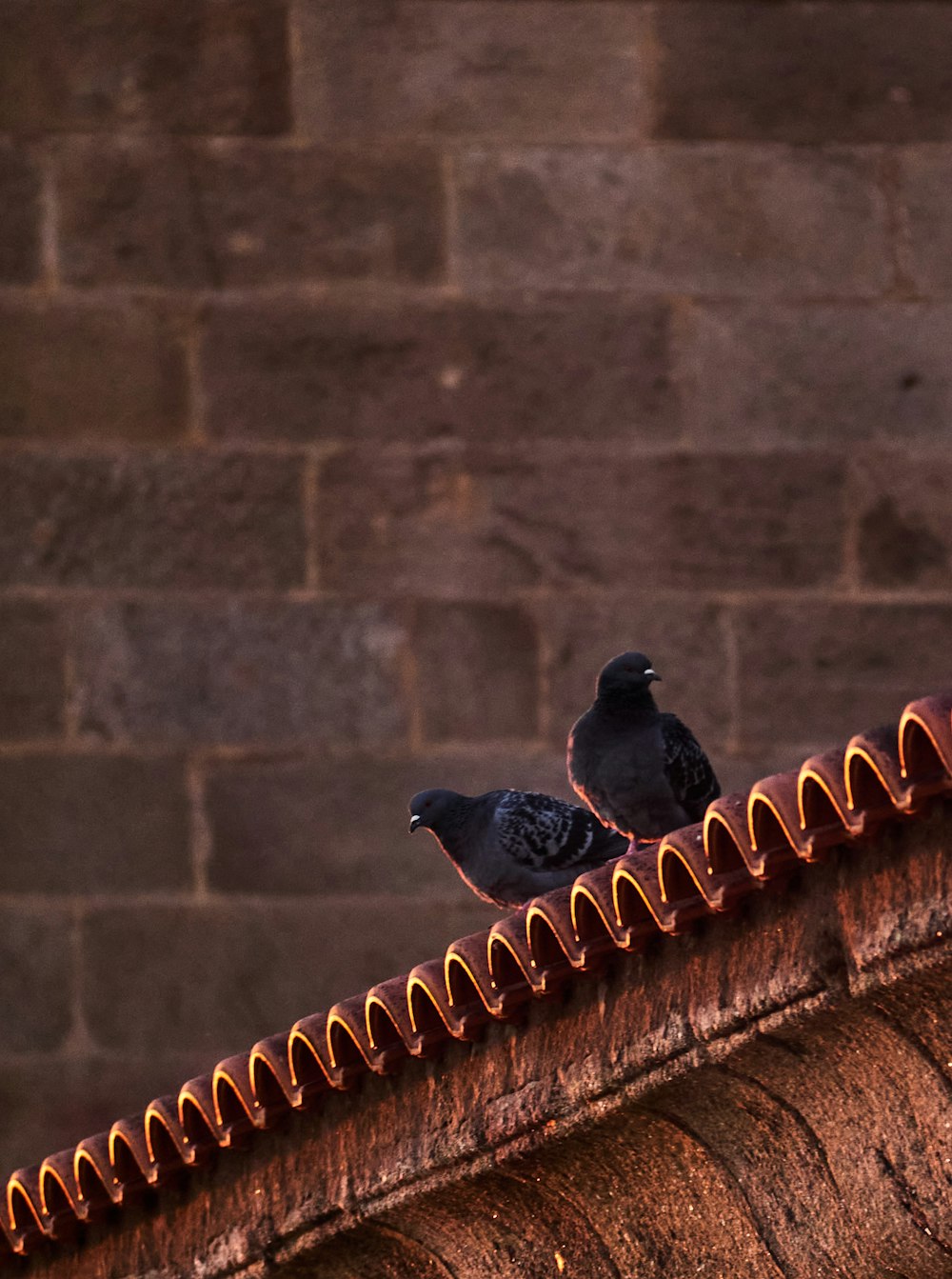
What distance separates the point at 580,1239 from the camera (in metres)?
3.51

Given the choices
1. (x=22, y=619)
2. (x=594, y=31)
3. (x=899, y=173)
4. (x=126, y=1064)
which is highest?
(x=594, y=31)

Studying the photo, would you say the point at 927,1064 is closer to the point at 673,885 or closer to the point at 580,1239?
the point at 673,885

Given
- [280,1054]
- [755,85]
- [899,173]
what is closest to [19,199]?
[755,85]

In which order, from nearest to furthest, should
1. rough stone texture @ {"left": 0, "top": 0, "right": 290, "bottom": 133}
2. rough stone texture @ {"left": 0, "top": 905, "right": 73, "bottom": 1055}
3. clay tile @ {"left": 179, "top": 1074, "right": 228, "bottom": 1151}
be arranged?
clay tile @ {"left": 179, "top": 1074, "right": 228, "bottom": 1151} → rough stone texture @ {"left": 0, "top": 905, "right": 73, "bottom": 1055} → rough stone texture @ {"left": 0, "top": 0, "right": 290, "bottom": 133}

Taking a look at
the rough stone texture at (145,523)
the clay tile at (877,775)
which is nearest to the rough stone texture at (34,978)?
the rough stone texture at (145,523)

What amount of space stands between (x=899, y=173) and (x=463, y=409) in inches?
60.9

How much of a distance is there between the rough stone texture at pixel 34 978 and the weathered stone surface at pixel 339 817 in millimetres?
497

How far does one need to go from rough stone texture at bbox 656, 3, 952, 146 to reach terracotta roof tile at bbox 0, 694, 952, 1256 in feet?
12.3

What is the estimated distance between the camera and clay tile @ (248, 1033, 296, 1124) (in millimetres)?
3826

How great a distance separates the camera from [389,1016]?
11.5 ft

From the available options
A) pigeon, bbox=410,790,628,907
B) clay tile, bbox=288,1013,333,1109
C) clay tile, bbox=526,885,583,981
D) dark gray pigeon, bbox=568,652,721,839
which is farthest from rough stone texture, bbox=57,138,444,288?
clay tile, bbox=526,885,583,981

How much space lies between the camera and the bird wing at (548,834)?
13.7 feet

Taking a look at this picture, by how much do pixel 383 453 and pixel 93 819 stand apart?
1408 millimetres

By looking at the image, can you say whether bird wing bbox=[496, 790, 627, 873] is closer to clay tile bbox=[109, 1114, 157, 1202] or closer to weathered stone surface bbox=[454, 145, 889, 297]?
clay tile bbox=[109, 1114, 157, 1202]
